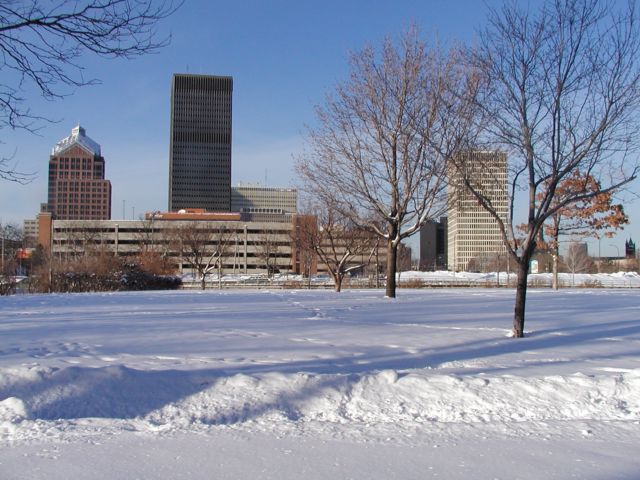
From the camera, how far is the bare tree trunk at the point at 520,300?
1052 cm

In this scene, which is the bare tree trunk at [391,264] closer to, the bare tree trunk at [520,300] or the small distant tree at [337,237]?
the bare tree trunk at [520,300]

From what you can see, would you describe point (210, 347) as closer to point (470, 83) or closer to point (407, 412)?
point (407, 412)

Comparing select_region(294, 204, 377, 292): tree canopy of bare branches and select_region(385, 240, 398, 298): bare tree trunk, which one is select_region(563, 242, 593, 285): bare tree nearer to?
select_region(294, 204, 377, 292): tree canopy of bare branches

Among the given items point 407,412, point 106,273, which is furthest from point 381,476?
point 106,273

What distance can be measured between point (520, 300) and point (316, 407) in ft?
19.9

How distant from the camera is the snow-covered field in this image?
4.45m

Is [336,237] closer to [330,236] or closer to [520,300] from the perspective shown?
[330,236]

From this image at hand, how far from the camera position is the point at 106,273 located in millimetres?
36156

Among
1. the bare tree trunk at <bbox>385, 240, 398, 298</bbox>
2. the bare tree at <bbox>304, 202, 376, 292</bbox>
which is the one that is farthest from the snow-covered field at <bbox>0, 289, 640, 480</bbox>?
the bare tree at <bbox>304, 202, 376, 292</bbox>

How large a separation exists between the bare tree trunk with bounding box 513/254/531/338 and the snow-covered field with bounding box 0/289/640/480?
466 millimetres

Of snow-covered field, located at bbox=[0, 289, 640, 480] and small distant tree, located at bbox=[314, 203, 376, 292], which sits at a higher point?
small distant tree, located at bbox=[314, 203, 376, 292]

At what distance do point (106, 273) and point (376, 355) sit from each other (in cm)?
3110

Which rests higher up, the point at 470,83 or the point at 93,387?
the point at 470,83

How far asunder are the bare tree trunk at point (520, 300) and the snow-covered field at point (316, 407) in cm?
47
